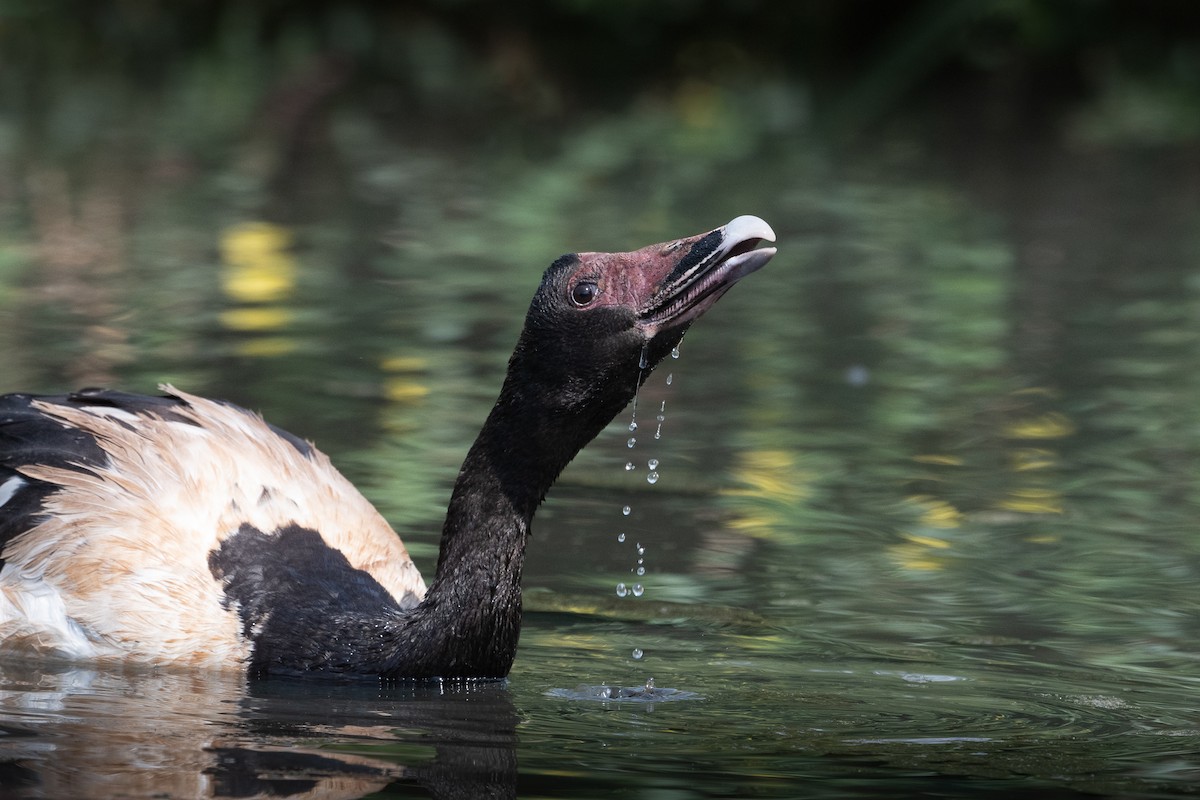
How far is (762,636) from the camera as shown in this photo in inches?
296

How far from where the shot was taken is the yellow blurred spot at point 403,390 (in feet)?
36.4

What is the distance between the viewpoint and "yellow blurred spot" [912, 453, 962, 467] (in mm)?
10211

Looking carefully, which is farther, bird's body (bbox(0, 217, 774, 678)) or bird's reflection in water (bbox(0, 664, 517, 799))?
bird's body (bbox(0, 217, 774, 678))

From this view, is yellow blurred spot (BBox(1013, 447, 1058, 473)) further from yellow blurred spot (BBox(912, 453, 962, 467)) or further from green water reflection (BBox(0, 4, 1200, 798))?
yellow blurred spot (BBox(912, 453, 962, 467))

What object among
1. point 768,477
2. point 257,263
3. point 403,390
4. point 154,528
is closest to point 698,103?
point 257,263

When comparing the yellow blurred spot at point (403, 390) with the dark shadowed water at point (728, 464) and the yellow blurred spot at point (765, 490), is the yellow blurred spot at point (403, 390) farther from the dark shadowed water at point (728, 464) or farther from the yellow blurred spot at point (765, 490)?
the yellow blurred spot at point (765, 490)

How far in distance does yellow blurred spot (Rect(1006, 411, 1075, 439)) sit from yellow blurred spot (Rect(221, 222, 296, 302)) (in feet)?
17.2

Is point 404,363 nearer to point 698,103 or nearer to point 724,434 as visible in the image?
point 724,434

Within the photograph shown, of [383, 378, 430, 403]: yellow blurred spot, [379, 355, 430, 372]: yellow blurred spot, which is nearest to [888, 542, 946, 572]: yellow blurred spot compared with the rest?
[383, 378, 430, 403]: yellow blurred spot

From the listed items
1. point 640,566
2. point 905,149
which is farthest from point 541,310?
point 905,149

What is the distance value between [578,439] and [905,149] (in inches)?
660

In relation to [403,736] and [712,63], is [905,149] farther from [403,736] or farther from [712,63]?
[403,736]

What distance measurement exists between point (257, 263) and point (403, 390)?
4017mm

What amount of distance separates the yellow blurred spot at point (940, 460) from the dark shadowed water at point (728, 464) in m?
0.05
